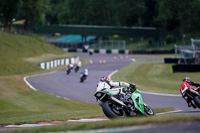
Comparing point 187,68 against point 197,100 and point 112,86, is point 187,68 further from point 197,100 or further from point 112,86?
point 112,86

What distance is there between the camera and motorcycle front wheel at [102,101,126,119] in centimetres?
1069

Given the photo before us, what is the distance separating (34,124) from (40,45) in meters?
53.4

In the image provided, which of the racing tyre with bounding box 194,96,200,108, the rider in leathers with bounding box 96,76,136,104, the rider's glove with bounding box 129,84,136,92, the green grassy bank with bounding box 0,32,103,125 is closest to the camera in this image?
the rider in leathers with bounding box 96,76,136,104

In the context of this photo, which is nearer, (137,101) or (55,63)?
(137,101)

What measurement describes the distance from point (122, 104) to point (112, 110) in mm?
388

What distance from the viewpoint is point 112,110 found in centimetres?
1083

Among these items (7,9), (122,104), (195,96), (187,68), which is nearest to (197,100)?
(195,96)

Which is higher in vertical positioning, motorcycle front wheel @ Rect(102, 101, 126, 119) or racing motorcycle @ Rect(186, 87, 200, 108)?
motorcycle front wheel @ Rect(102, 101, 126, 119)

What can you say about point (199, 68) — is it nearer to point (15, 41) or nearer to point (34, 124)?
point (34, 124)

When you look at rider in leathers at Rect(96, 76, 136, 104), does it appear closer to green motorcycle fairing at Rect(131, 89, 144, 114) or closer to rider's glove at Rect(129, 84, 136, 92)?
rider's glove at Rect(129, 84, 136, 92)

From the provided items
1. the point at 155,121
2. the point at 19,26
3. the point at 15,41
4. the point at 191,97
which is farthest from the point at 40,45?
the point at 155,121

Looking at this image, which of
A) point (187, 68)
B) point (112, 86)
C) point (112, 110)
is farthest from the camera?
point (187, 68)

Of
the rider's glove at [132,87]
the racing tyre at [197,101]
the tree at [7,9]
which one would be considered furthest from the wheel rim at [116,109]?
the tree at [7,9]

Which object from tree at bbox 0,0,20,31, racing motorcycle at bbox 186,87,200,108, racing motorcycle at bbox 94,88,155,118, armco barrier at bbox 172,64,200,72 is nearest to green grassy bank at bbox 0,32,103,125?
racing motorcycle at bbox 94,88,155,118
